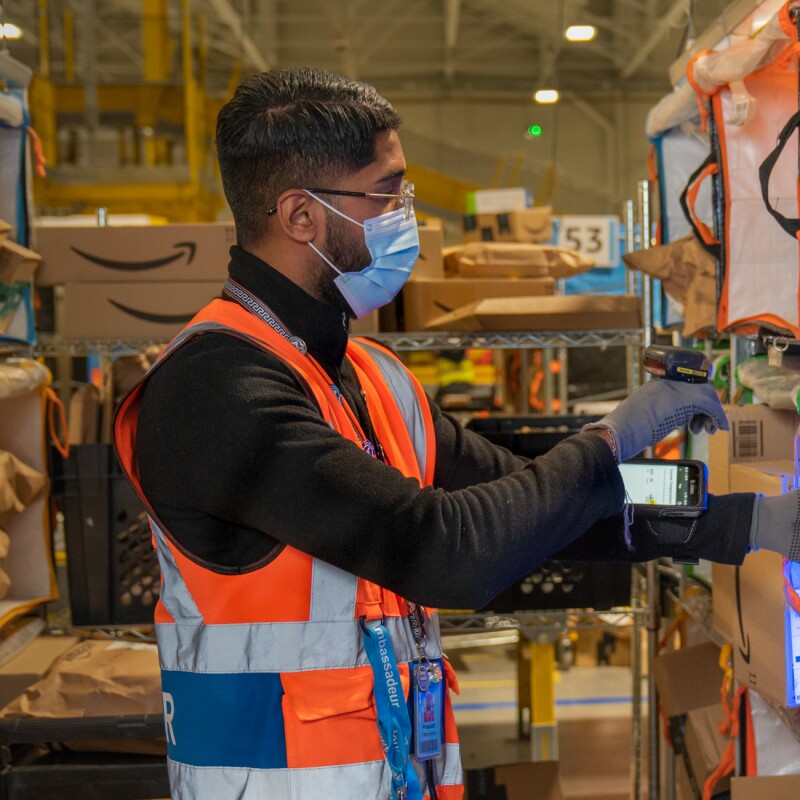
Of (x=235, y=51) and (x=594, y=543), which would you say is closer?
(x=594, y=543)

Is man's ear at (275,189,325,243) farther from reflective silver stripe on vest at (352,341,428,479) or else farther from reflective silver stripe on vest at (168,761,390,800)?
reflective silver stripe on vest at (168,761,390,800)

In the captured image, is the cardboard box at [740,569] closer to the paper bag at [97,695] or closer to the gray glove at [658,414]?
the gray glove at [658,414]

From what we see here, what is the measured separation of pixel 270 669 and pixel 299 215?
725 millimetres

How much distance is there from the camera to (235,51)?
48.8 ft

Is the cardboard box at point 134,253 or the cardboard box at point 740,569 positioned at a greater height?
the cardboard box at point 134,253

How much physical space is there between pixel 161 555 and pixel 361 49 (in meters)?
15.3

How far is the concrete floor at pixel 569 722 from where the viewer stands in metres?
4.42

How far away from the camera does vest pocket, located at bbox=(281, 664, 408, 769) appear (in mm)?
1484

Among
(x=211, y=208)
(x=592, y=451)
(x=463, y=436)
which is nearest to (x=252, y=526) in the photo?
(x=592, y=451)

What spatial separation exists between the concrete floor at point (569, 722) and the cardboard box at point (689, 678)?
1.37 meters

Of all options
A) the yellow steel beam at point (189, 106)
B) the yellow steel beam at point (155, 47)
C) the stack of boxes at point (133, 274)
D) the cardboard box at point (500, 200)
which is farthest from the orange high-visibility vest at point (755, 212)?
the yellow steel beam at point (155, 47)

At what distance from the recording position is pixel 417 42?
1609cm

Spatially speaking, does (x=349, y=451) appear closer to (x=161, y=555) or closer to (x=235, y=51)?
(x=161, y=555)

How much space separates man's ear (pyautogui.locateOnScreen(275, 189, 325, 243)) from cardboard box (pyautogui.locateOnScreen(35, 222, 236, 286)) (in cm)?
171
